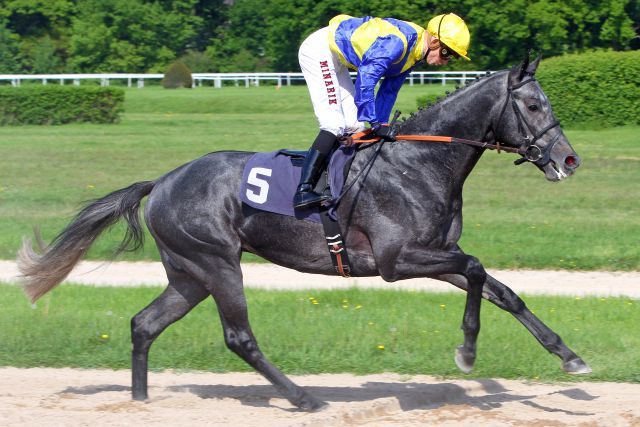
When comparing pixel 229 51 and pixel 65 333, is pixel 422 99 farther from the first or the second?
pixel 229 51

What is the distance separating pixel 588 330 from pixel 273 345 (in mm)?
2300

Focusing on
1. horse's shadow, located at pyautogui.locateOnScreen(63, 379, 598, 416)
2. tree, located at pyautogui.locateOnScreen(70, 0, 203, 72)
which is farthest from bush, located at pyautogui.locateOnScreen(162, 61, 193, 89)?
horse's shadow, located at pyautogui.locateOnScreen(63, 379, 598, 416)

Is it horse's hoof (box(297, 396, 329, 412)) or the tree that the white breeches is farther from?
the tree

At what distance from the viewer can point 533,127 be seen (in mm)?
5965

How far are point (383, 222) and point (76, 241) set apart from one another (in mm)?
2126

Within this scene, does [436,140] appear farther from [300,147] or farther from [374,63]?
[300,147]

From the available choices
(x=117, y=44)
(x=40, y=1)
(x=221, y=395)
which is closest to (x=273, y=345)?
(x=221, y=395)

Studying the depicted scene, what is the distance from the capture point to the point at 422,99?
22.2m

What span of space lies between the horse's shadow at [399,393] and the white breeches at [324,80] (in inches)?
64.4

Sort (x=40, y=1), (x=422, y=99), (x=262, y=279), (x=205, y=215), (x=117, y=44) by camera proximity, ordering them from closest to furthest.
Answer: (x=205, y=215), (x=262, y=279), (x=422, y=99), (x=117, y=44), (x=40, y=1)

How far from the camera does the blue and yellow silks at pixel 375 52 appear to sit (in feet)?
19.1

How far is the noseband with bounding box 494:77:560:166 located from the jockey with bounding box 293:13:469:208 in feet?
1.24

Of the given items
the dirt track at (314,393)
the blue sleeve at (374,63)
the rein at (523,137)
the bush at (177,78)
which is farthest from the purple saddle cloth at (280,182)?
the bush at (177,78)

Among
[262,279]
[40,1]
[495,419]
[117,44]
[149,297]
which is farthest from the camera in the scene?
[40,1]
